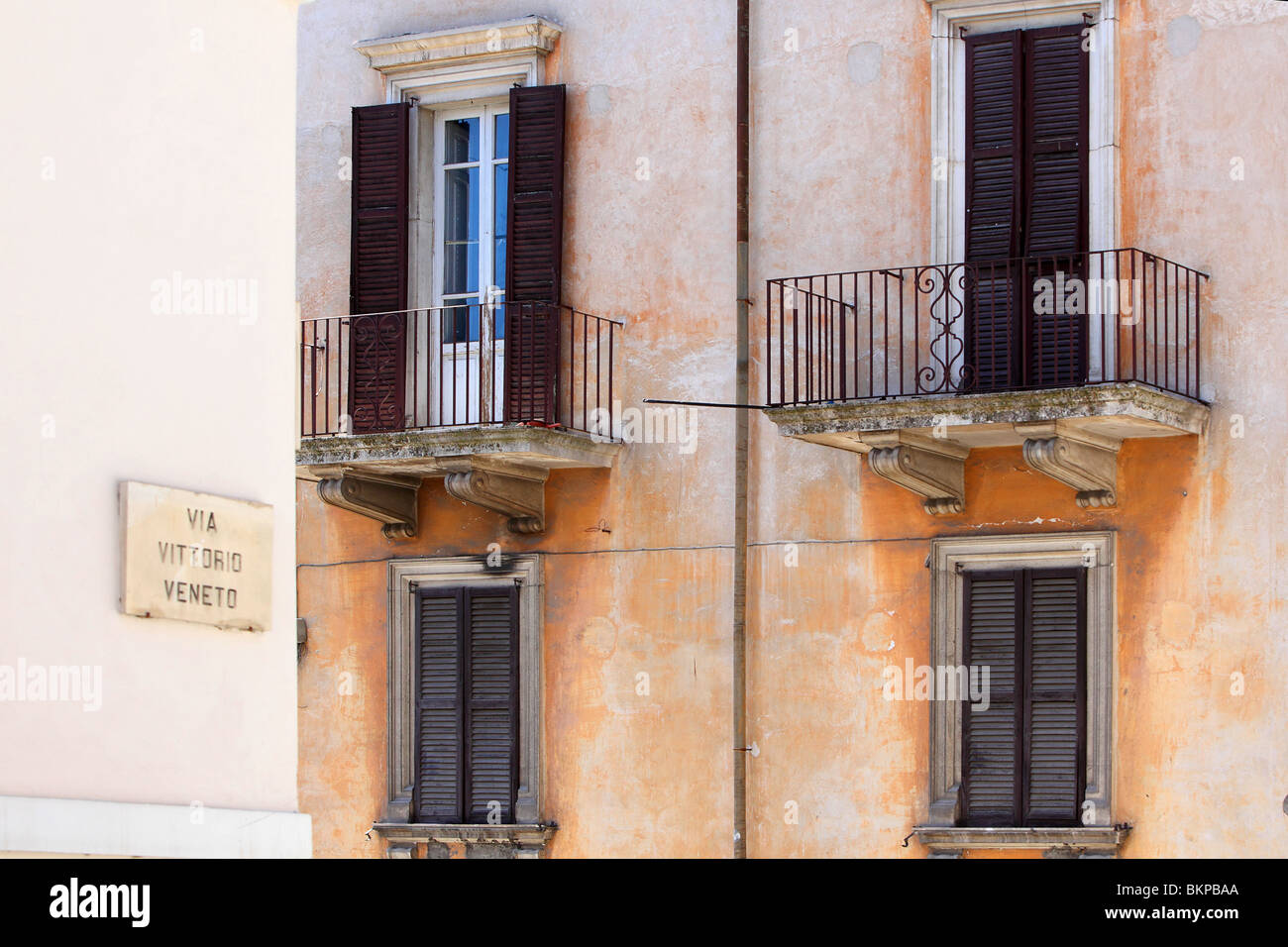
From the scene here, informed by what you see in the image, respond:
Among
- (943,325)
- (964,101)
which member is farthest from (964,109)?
(943,325)

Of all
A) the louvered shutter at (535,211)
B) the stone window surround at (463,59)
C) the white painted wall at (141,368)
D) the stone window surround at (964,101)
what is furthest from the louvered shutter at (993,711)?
the white painted wall at (141,368)

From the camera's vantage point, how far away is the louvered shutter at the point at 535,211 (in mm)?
16828

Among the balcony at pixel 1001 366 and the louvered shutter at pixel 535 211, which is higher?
the louvered shutter at pixel 535 211

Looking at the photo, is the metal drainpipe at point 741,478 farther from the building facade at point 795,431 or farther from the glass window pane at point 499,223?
the glass window pane at point 499,223

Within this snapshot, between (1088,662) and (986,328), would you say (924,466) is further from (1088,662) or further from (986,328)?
(1088,662)

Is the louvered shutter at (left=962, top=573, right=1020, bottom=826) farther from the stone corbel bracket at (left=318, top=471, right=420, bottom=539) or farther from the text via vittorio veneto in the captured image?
the text via vittorio veneto

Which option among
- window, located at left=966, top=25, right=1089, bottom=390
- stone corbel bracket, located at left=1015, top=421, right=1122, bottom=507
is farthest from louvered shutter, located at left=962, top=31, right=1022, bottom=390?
stone corbel bracket, located at left=1015, top=421, right=1122, bottom=507

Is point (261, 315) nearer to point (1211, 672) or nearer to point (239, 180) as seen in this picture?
point (239, 180)

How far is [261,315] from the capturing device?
10.6 metres

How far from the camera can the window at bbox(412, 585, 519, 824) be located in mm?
16797

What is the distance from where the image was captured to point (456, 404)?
1695 centimetres

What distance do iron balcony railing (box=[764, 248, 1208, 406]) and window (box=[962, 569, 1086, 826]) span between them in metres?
1.28

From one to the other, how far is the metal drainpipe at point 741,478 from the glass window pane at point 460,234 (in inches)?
82.1
